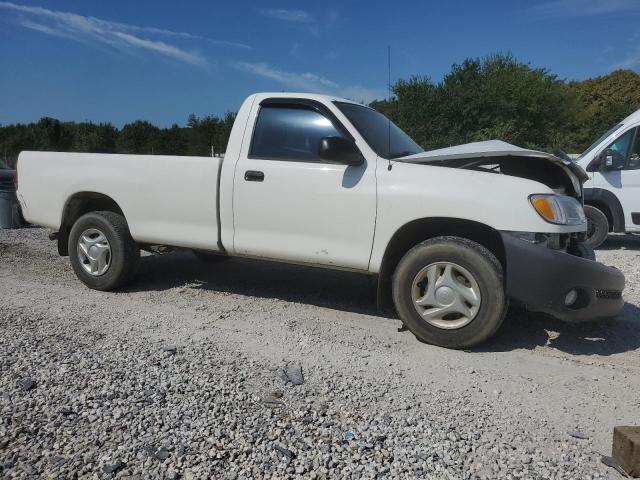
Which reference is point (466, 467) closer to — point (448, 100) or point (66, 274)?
point (66, 274)

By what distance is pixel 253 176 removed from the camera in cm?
469

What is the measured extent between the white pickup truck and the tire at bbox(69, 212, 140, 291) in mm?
15

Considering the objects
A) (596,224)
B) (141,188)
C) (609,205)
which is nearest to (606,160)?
(609,205)

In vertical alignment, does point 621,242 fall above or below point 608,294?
below

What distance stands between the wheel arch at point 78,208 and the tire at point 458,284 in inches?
129

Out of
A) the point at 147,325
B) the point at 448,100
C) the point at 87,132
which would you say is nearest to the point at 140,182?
the point at 147,325

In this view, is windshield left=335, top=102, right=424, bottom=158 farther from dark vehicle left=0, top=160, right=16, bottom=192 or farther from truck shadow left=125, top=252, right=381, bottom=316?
dark vehicle left=0, top=160, right=16, bottom=192

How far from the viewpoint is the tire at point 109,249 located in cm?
538

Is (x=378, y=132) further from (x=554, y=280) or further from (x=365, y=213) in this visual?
(x=554, y=280)

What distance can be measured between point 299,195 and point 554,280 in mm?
2116

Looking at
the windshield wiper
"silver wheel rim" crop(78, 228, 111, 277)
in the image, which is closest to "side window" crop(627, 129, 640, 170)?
the windshield wiper

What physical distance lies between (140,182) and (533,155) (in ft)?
12.0

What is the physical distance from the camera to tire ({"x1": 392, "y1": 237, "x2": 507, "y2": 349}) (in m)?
3.80

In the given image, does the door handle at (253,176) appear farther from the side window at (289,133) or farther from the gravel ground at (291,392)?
the gravel ground at (291,392)
